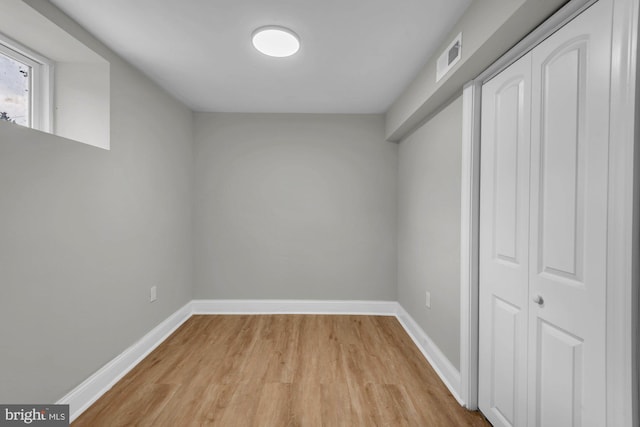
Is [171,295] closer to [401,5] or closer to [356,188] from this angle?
[356,188]

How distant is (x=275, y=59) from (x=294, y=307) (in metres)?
2.64

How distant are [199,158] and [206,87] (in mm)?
990

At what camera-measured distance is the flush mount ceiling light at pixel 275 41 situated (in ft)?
5.86

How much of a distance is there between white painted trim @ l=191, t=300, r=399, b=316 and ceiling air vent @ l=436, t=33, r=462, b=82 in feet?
8.38

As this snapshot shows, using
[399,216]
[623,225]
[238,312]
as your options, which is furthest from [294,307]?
[623,225]

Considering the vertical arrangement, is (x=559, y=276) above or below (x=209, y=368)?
above

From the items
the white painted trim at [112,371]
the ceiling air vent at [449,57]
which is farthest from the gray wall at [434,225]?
the white painted trim at [112,371]

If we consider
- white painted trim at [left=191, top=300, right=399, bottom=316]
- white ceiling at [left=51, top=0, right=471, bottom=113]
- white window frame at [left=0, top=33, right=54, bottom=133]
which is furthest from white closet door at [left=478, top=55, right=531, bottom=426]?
white window frame at [left=0, top=33, right=54, bottom=133]

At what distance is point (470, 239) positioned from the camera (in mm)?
1824

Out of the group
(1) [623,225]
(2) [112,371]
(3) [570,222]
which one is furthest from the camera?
(2) [112,371]

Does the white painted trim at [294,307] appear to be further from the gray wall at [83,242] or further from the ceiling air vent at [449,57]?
the ceiling air vent at [449,57]

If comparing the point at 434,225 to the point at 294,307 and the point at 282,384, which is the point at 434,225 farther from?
the point at 294,307

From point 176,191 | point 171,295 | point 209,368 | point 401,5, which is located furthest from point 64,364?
point 401,5

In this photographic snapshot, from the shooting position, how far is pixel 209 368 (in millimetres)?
2279
